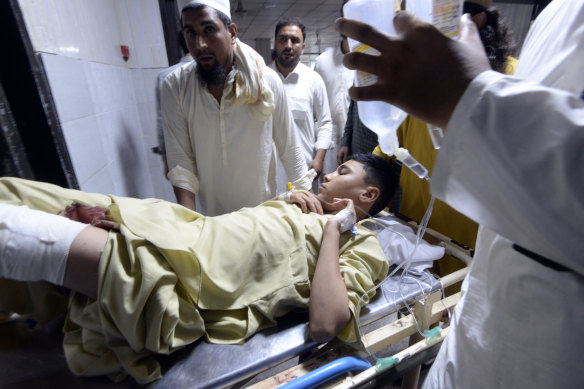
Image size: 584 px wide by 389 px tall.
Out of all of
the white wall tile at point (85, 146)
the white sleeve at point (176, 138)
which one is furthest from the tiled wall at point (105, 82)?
the white sleeve at point (176, 138)

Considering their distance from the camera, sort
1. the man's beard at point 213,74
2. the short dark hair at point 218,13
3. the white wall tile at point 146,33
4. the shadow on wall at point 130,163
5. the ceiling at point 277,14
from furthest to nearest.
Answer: the ceiling at point 277,14 → the white wall tile at point 146,33 → the shadow on wall at point 130,163 → the man's beard at point 213,74 → the short dark hair at point 218,13

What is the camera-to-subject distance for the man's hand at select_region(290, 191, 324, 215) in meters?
1.45

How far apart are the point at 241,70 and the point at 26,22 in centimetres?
93

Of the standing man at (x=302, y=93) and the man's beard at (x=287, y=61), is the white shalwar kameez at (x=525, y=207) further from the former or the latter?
the man's beard at (x=287, y=61)

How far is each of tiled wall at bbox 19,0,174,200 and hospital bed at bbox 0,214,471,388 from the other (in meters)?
0.71

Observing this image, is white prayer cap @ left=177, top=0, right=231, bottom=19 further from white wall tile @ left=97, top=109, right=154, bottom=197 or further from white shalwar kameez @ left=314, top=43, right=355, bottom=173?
white shalwar kameez @ left=314, top=43, right=355, bottom=173

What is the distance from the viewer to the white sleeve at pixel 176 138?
174 cm

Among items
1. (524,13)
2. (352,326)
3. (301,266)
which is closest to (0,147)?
(301,266)

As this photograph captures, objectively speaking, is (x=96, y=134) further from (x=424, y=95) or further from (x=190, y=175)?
(x=424, y=95)

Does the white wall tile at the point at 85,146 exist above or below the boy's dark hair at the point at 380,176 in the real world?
above

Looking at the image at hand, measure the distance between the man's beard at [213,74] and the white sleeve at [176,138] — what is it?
0.60ft

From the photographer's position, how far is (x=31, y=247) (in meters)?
0.75

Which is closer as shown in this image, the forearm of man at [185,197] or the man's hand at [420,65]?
the man's hand at [420,65]

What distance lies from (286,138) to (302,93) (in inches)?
40.8
